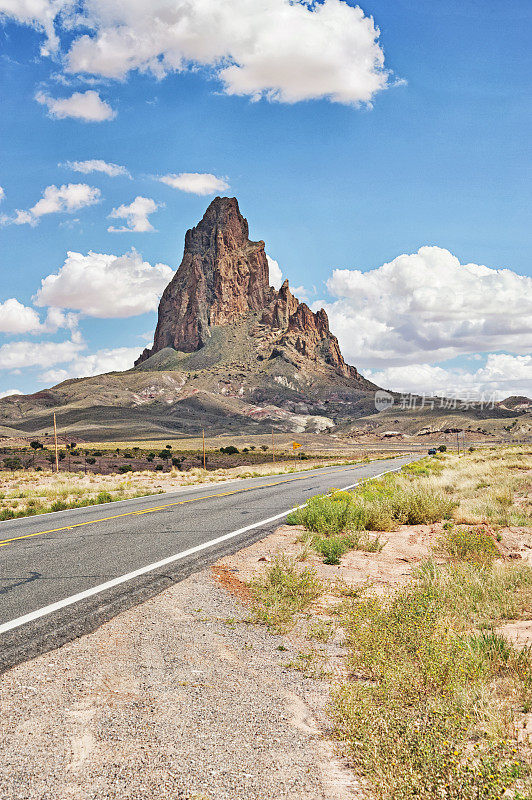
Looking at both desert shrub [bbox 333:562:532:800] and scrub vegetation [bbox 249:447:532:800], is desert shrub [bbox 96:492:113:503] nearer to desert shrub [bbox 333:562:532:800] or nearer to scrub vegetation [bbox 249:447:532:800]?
scrub vegetation [bbox 249:447:532:800]

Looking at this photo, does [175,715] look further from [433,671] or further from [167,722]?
[433,671]

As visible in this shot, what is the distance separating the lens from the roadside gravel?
2781 millimetres

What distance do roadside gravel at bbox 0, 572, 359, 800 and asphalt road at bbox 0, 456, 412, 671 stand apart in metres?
0.63

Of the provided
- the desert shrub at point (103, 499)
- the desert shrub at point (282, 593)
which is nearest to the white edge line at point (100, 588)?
the desert shrub at point (282, 593)

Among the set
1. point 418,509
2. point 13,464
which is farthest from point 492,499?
point 13,464

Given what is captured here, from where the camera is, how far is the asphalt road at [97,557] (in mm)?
5309

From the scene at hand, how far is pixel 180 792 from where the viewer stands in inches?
107

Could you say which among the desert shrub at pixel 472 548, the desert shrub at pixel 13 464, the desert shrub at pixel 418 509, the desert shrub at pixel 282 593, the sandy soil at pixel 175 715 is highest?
the sandy soil at pixel 175 715

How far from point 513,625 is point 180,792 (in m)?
4.15

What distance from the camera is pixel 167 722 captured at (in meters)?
3.38

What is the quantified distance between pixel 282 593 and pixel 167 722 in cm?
291

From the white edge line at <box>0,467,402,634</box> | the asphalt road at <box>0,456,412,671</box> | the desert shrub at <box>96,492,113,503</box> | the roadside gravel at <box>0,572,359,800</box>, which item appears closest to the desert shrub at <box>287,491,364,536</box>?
the asphalt road at <box>0,456,412,671</box>

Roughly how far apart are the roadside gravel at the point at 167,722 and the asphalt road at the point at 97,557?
0.63 meters

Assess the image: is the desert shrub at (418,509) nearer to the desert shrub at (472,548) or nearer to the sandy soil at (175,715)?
the desert shrub at (472,548)
